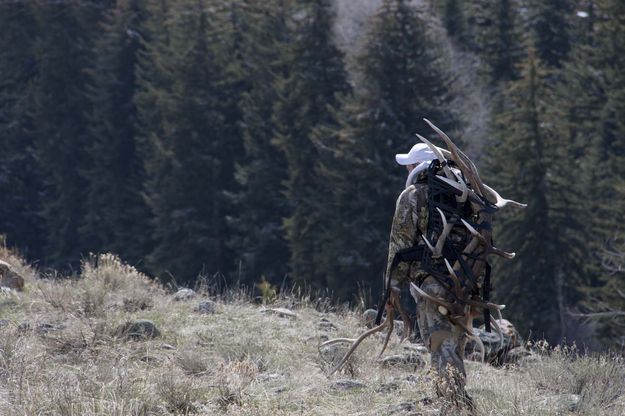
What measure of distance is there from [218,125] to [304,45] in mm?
4594

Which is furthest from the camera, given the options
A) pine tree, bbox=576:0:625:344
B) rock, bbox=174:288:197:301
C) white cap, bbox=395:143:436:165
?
pine tree, bbox=576:0:625:344

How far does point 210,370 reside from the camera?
22.3 ft

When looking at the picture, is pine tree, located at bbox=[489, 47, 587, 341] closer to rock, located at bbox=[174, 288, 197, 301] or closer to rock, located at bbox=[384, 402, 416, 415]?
rock, located at bbox=[174, 288, 197, 301]

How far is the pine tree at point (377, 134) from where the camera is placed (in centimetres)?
2731

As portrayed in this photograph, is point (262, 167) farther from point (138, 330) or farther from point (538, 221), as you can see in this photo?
point (138, 330)

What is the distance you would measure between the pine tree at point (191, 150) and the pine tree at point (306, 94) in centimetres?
293

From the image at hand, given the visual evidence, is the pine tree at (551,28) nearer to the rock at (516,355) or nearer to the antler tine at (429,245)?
the rock at (516,355)

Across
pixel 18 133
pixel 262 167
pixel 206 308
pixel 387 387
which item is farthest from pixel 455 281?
pixel 18 133

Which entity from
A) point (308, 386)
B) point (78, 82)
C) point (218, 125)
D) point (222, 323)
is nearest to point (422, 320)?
point (308, 386)

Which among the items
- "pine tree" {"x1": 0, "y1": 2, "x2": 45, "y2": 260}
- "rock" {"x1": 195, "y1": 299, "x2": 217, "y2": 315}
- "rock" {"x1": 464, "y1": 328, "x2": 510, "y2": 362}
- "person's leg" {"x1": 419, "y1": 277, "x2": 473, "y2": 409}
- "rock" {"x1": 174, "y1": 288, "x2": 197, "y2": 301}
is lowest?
"pine tree" {"x1": 0, "y1": 2, "x2": 45, "y2": 260}

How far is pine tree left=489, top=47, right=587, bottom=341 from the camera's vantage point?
2462 centimetres

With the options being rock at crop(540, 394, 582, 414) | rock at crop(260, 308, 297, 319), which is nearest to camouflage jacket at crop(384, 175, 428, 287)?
rock at crop(540, 394, 582, 414)

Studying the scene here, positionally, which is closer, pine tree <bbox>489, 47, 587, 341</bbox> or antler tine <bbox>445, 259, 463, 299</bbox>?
antler tine <bbox>445, 259, 463, 299</bbox>

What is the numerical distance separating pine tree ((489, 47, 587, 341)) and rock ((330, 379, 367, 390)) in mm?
18266
